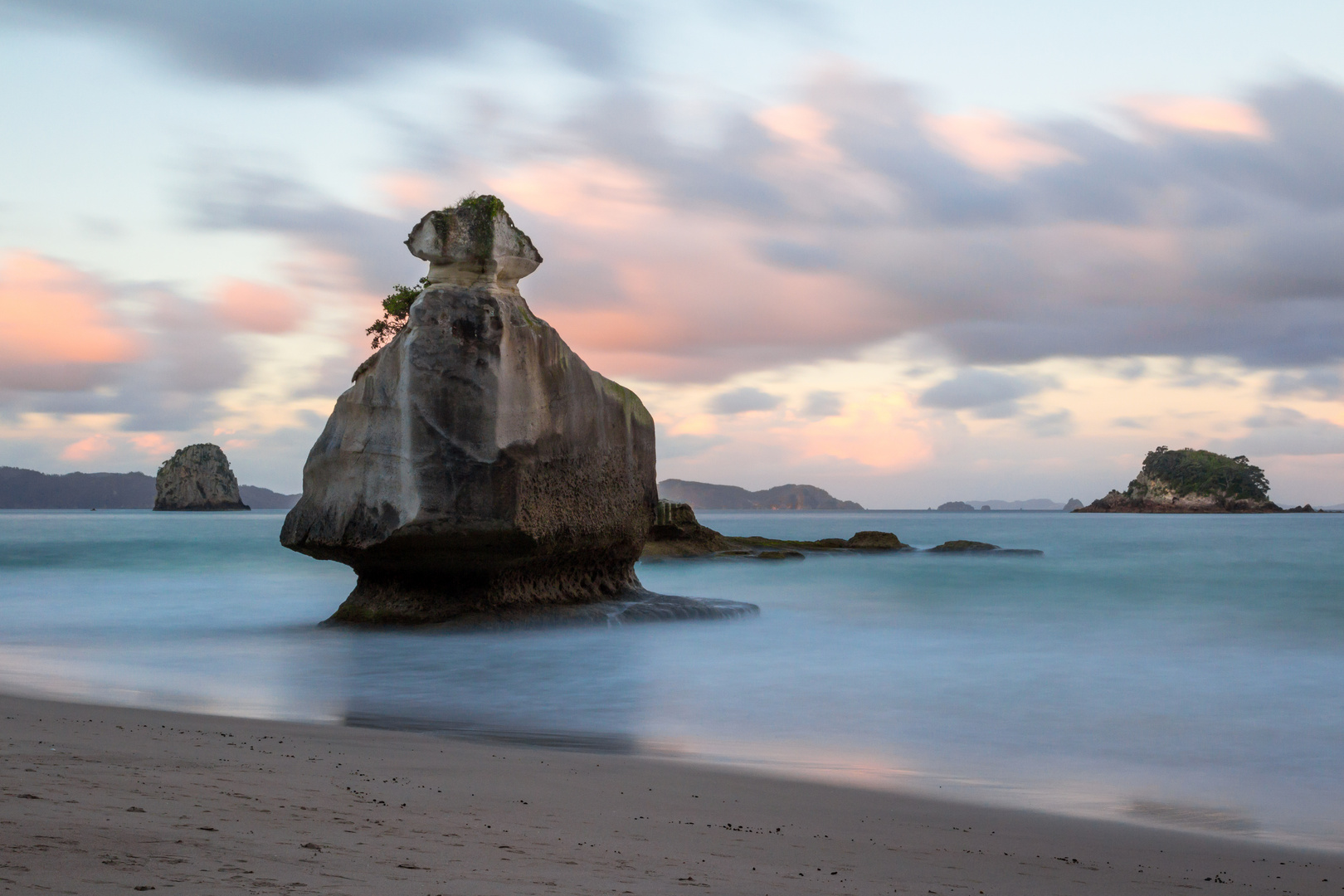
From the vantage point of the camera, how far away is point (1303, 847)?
553cm

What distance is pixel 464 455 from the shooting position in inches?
548

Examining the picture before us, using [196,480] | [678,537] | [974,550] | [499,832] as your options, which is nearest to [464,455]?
[499,832]

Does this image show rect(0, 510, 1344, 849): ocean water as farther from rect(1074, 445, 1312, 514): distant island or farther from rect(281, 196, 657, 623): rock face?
rect(1074, 445, 1312, 514): distant island

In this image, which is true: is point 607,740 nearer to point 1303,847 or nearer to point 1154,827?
point 1154,827

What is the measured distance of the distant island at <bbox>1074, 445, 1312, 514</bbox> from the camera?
141625 mm

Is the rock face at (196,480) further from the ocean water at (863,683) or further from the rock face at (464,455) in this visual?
the rock face at (464,455)

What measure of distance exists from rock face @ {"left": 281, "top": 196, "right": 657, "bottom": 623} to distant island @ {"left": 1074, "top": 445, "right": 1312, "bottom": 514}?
145m

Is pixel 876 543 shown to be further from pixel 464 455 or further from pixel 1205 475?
pixel 1205 475

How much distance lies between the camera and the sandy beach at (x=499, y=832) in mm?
3508

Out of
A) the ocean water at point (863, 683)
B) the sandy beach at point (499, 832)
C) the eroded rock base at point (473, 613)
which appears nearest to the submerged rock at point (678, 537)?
the ocean water at point (863, 683)

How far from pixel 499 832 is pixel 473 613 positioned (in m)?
10.8

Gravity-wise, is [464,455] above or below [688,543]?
above

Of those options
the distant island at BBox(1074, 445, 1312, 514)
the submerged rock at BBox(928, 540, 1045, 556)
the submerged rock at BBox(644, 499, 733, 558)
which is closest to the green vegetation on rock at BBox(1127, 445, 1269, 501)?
the distant island at BBox(1074, 445, 1312, 514)

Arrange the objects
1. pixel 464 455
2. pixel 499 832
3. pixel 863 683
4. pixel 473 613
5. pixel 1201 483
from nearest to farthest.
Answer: pixel 499 832
pixel 863 683
pixel 464 455
pixel 473 613
pixel 1201 483
